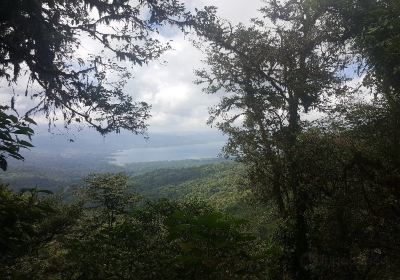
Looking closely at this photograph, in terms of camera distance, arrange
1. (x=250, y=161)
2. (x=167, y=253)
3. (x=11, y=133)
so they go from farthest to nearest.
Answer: (x=250, y=161) < (x=167, y=253) < (x=11, y=133)

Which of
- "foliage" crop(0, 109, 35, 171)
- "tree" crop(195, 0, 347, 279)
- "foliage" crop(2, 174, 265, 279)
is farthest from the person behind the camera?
"tree" crop(195, 0, 347, 279)

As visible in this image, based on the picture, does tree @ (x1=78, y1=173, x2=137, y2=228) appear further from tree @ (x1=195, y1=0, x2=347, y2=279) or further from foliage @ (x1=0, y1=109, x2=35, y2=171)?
foliage @ (x1=0, y1=109, x2=35, y2=171)

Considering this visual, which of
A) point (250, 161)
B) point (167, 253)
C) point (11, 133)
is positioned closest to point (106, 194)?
point (250, 161)

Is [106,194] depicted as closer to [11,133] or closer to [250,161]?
[250,161]

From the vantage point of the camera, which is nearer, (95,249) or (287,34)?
(95,249)

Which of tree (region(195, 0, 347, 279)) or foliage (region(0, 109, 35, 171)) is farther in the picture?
tree (region(195, 0, 347, 279))

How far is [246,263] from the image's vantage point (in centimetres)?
564

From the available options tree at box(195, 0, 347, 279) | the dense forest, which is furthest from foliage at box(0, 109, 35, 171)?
tree at box(195, 0, 347, 279)

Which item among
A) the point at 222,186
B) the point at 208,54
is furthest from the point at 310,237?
the point at 222,186

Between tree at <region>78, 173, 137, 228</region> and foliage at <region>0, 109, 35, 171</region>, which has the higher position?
foliage at <region>0, 109, 35, 171</region>

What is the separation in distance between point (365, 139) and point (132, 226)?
765 cm

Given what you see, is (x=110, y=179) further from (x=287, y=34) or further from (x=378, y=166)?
(x=378, y=166)

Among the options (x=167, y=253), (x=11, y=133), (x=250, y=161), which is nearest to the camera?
(x=11, y=133)

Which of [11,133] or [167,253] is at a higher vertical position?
[11,133]
